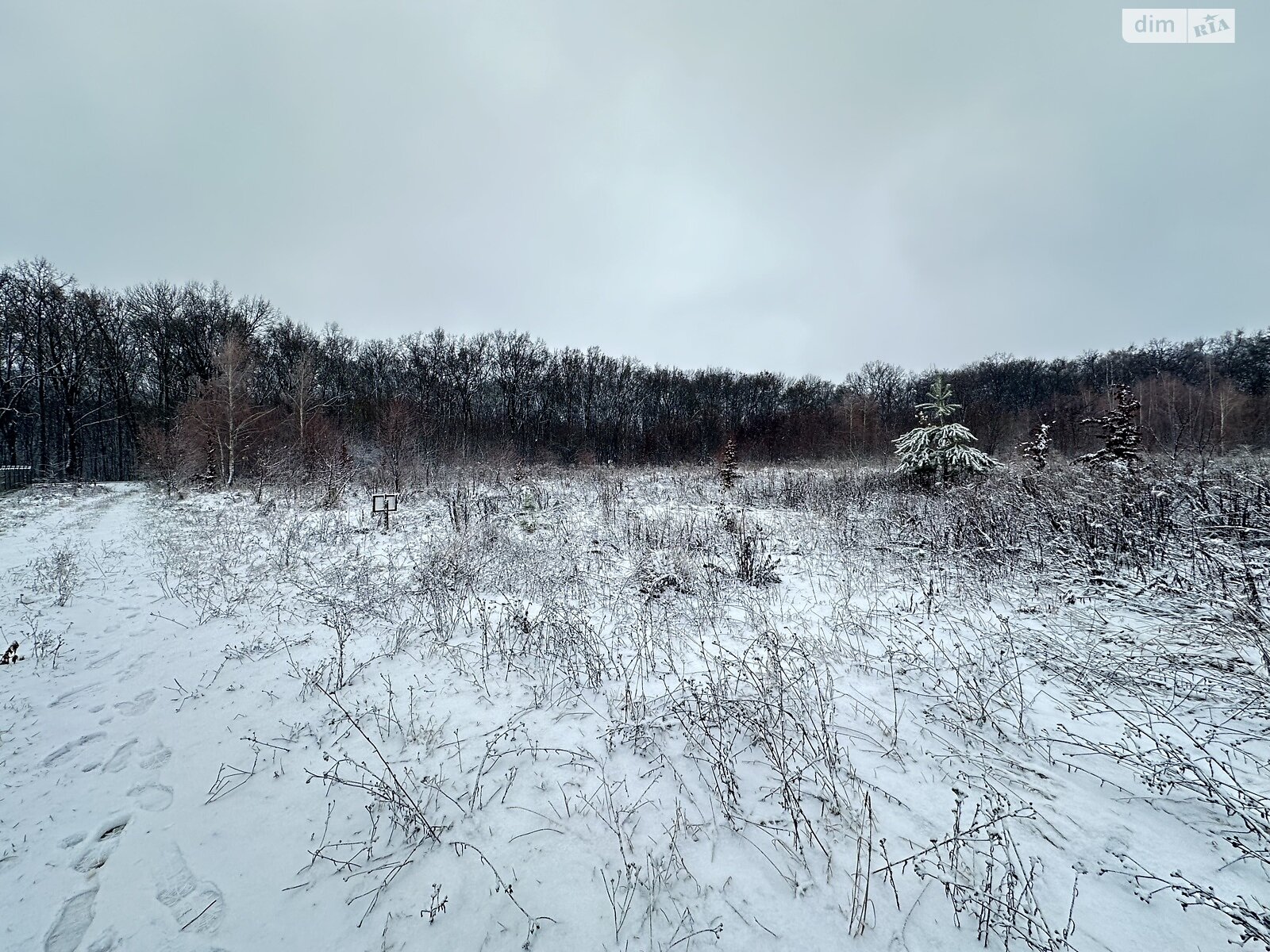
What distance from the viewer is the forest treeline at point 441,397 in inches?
809

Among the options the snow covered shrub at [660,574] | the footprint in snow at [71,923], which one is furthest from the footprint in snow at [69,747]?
the snow covered shrub at [660,574]

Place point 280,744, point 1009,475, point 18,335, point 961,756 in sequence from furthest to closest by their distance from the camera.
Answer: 1. point 18,335
2. point 1009,475
3. point 280,744
4. point 961,756

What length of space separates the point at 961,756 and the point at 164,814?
4.60 m

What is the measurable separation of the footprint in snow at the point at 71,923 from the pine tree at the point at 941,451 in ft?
43.1

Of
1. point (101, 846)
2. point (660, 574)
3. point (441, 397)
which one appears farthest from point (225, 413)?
point (101, 846)

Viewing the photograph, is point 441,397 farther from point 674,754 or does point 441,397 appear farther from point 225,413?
point 674,754

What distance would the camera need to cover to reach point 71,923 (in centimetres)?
200

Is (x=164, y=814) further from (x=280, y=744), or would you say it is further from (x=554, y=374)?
(x=554, y=374)

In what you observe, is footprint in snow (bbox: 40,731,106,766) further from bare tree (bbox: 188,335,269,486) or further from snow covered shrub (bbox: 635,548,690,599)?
bare tree (bbox: 188,335,269,486)

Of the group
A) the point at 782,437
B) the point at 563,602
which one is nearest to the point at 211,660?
the point at 563,602

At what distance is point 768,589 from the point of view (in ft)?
19.6

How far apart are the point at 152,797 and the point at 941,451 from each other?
1381cm

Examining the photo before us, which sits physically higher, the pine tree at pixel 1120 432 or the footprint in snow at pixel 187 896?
the pine tree at pixel 1120 432

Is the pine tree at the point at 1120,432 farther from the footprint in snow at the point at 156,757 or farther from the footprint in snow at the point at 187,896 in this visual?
the footprint in snow at the point at 156,757
